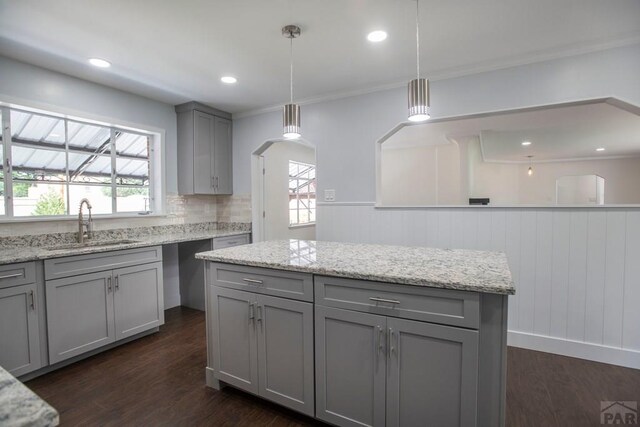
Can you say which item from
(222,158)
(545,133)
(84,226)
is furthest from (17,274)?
(545,133)

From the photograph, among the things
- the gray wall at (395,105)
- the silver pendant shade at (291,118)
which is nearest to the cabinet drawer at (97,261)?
the gray wall at (395,105)

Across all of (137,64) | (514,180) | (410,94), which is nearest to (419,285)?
(410,94)

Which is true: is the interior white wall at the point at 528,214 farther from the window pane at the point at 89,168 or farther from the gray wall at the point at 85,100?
the window pane at the point at 89,168

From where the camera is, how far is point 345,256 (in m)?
2.00

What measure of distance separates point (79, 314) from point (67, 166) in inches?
59.4

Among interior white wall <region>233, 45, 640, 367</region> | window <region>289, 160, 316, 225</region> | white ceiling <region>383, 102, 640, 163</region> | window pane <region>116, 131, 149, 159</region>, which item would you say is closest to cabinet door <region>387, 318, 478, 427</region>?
interior white wall <region>233, 45, 640, 367</region>

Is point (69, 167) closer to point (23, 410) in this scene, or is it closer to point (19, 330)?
point (19, 330)

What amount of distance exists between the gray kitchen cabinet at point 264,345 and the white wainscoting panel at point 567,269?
6.36 ft

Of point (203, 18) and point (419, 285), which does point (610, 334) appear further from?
point (203, 18)

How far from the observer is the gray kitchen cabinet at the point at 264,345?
69.4 inches

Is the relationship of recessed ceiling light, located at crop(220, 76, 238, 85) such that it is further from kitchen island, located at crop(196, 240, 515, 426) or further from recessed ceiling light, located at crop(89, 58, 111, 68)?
kitchen island, located at crop(196, 240, 515, 426)

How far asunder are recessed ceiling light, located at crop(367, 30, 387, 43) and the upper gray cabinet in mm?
2452

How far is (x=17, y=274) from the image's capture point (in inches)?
86.8

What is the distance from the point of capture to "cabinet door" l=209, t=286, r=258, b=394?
1.95 meters
